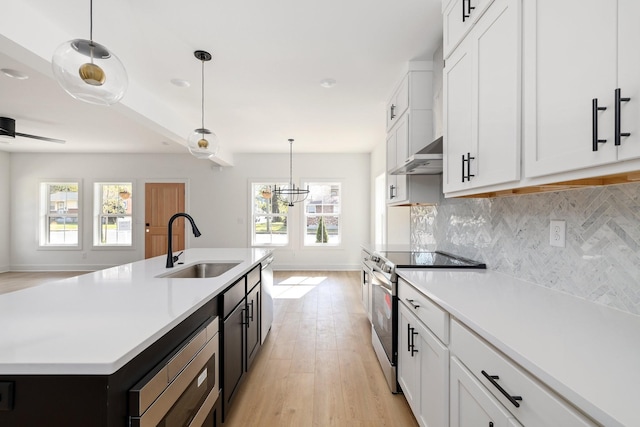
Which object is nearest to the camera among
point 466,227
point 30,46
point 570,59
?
point 570,59

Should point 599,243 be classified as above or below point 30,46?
below

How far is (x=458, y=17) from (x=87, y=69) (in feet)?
6.71

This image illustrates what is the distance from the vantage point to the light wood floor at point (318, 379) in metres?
1.98

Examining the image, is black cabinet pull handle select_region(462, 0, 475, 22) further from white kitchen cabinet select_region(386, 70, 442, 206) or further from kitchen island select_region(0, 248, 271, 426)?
kitchen island select_region(0, 248, 271, 426)

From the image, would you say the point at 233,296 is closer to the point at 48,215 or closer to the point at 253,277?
the point at 253,277

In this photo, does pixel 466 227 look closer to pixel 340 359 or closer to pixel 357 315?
pixel 340 359

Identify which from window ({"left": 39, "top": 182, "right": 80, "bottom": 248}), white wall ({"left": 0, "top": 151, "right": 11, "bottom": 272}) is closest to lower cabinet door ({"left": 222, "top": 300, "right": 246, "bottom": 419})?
window ({"left": 39, "top": 182, "right": 80, "bottom": 248})

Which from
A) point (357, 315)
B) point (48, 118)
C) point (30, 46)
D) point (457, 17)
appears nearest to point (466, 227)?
point (457, 17)

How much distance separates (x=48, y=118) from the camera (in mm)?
4539

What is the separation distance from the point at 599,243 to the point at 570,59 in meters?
0.75

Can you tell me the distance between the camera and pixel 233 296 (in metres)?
1.94

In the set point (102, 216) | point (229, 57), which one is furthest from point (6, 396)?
point (102, 216)

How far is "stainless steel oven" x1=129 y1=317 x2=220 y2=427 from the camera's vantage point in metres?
0.96

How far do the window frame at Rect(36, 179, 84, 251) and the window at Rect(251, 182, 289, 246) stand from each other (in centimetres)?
394
